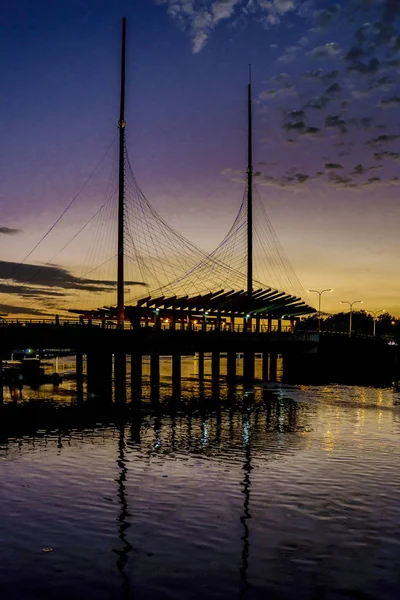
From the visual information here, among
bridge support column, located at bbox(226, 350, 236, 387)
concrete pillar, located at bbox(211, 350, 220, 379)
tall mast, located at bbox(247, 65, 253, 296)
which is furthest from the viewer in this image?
tall mast, located at bbox(247, 65, 253, 296)

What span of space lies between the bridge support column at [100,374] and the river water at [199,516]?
24.7 m

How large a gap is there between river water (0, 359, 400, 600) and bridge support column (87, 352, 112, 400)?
973 inches

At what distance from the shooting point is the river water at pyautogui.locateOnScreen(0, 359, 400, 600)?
1444 cm

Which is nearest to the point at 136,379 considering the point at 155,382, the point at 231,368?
the point at 155,382

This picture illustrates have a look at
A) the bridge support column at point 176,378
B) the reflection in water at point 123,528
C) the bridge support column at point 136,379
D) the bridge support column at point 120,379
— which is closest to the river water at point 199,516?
the reflection in water at point 123,528

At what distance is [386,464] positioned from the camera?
27312 millimetres

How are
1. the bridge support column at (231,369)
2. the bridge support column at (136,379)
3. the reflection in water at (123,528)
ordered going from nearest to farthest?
1. the reflection in water at (123,528)
2. the bridge support column at (136,379)
3. the bridge support column at (231,369)

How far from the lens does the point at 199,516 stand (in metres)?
19.3

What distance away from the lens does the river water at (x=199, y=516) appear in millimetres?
14438

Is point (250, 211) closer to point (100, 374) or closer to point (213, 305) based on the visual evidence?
point (213, 305)

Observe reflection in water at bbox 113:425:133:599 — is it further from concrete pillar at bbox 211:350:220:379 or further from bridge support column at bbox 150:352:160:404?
concrete pillar at bbox 211:350:220:379

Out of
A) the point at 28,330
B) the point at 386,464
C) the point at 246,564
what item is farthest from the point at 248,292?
the point at 246,564

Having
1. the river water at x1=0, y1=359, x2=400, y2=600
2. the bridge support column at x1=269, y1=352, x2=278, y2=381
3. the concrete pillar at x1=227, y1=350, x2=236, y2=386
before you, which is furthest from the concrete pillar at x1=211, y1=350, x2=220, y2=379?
the river water at x1=0, y1=359, x2=400, y2=600

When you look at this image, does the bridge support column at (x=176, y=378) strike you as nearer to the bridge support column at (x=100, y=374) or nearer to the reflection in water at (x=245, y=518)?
the bridge support column at (x=100, y=374)
